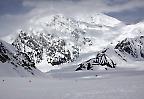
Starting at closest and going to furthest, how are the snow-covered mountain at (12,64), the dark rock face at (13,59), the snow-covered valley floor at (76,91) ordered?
the snow-covered valley floor at (76,91), the snow-covered mountain at (12,64), the dark rock face at (13,59)

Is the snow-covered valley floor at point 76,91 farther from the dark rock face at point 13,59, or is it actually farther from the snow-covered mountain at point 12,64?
the dark rock face at point 13,59

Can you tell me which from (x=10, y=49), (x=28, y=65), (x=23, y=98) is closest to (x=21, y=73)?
(x=28, y=65)

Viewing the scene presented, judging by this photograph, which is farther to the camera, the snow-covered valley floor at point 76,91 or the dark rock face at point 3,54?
the dark rock face at point 3,54

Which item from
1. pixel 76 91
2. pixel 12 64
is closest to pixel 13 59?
pixel 12 64

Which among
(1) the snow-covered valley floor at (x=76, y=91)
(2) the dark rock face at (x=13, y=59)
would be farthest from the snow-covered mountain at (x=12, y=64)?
(1) the snow-covered valley floor at (x=76, y=91)

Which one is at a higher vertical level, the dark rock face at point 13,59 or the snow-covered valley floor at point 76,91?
the dark rock face at point 13,59

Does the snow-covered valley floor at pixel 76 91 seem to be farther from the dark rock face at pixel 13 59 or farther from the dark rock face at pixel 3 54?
the dark rock face at pixel 13 59

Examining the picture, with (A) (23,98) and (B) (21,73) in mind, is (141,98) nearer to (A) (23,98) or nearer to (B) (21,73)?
(A) (23,98)

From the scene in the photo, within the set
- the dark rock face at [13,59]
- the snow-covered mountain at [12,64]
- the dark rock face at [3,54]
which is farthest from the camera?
the dark rock face at [13,59]

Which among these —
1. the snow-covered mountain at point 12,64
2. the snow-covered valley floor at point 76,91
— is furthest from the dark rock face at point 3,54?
the snow-covered valley floor at point 76,91

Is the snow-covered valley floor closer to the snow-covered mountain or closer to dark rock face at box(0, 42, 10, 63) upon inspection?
the snow-covered mountain

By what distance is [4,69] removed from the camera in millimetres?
154250

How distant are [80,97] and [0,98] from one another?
11154 millimetres

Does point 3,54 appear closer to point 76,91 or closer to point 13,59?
point 13,59
